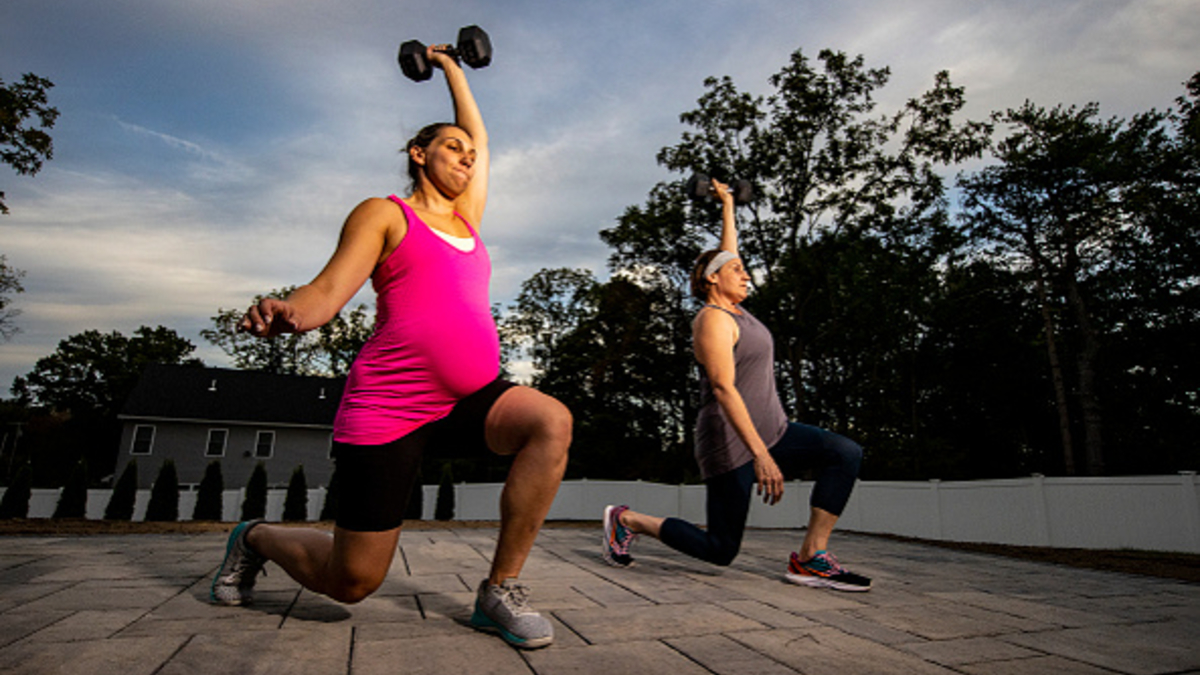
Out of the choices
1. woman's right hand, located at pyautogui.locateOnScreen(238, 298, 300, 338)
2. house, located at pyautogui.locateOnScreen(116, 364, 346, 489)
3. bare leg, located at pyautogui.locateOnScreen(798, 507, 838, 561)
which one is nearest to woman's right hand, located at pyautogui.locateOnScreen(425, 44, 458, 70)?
woman's right hand, located at pyautogui.locateOnScreen(238, 298, 300, 338)

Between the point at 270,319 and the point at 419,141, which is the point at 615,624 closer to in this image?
the point at 270,319

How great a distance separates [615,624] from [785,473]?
1.66 metres

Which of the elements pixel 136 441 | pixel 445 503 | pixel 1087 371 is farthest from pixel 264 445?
pixel 1087 371

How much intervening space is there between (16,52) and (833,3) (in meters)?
15.2

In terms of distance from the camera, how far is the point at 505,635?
193 centimetres

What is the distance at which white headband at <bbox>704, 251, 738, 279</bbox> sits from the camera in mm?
3684

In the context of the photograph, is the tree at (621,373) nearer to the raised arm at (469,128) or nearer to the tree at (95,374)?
the raised arm at (469,128)

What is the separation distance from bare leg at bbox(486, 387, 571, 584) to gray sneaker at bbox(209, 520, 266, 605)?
1123 mm

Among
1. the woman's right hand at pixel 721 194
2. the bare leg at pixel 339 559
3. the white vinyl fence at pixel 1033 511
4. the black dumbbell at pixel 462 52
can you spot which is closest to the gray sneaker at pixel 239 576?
the bare leg at pixel 339 559

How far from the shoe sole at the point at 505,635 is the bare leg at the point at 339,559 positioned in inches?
13.9

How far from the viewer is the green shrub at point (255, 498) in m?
16.4

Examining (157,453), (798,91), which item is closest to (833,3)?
(798,91)

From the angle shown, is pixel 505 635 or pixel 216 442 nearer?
pixel 505 635

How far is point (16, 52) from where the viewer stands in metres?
12.0
